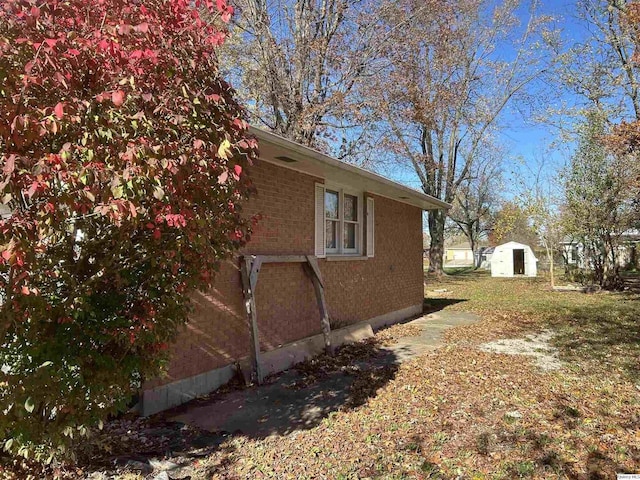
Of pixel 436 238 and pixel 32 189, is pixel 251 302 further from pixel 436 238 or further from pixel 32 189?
pixel 436 238

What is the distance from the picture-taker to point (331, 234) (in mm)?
8930

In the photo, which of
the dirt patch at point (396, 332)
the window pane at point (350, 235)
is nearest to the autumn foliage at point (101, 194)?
the dirt patch at point (396, 332)

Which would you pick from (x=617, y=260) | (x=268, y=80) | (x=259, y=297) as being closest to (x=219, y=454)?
(x=259, y=297)

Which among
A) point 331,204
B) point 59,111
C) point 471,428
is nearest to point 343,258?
point 331,204

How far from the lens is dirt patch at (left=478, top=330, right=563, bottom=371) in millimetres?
6785

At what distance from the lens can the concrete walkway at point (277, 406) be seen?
4429mm

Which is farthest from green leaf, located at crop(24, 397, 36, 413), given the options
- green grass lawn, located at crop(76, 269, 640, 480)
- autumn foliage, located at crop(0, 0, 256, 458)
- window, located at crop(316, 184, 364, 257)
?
window, located at crop(316, 184, 364, 257)

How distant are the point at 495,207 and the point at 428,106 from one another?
93.2 feet

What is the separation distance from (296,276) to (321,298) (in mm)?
605

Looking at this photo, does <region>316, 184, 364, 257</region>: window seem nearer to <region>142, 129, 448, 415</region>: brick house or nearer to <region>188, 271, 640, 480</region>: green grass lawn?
<region>142, 129, 448, 415</region>: brick house

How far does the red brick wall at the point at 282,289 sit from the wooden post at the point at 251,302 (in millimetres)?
109

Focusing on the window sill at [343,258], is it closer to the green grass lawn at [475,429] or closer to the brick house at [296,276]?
the brick house at [296,276]

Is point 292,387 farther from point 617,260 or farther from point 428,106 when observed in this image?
point 617,260

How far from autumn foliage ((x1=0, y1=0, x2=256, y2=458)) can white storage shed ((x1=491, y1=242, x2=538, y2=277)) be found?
29.5 metres
